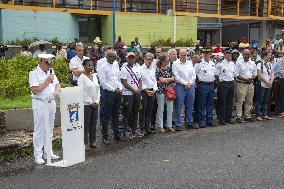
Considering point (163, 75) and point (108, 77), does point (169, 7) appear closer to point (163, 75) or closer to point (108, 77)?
point (163, 75)

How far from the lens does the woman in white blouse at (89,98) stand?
8.95 metres

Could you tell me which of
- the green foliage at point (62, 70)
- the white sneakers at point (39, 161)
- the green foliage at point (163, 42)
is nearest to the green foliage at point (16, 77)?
the green foliage at point (62, 70)

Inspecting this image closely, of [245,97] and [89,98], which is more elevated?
[89,98]

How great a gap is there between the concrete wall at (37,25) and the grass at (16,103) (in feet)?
31.7

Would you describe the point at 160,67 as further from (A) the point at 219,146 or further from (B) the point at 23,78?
(B) the point at 23,78

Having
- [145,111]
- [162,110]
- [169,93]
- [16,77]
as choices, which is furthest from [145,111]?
[16,77]

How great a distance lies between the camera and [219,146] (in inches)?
368

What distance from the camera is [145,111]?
10.7 m

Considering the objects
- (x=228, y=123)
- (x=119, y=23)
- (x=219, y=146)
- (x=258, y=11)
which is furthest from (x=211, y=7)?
(x=219, y=146)

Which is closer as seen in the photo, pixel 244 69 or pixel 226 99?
pixel 226 99

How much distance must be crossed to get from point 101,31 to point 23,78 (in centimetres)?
1251

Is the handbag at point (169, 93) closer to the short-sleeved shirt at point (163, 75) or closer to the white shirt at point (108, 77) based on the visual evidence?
the short-sleeved shirt at point (163, 75)

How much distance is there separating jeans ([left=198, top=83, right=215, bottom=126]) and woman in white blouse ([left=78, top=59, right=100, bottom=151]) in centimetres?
336

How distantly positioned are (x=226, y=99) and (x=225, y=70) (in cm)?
75
